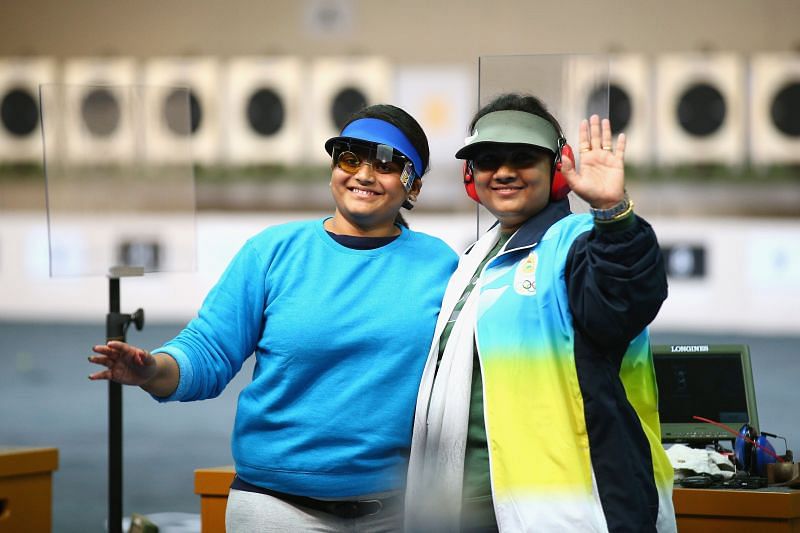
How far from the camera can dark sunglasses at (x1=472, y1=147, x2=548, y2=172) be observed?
1438 millimetres

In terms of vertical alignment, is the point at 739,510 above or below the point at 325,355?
below

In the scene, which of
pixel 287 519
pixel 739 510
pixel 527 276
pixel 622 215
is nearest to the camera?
pixel 622 215

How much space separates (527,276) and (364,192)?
1.06 ft

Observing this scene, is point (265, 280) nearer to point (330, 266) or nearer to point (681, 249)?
point (330, 266)

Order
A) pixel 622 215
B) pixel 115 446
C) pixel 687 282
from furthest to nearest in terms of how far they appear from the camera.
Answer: pixel 687 282
pixel 115 446
pixel 622 215

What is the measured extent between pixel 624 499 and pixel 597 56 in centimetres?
75

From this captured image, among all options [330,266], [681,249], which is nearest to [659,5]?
[681,249]

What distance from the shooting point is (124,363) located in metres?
1.40

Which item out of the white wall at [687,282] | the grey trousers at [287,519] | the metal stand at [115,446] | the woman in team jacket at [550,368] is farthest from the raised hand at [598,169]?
the white wall at [687,282]

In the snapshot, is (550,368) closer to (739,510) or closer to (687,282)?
(739,510)

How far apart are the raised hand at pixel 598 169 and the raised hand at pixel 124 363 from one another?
0.56 m

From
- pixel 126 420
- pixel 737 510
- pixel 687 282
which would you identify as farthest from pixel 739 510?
pixel 687 282

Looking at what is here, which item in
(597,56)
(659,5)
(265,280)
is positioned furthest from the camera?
(659,5)

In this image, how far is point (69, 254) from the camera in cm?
254
